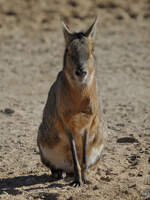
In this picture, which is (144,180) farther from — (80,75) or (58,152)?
(80,75)

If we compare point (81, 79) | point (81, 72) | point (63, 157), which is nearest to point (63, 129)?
point (63, 157)

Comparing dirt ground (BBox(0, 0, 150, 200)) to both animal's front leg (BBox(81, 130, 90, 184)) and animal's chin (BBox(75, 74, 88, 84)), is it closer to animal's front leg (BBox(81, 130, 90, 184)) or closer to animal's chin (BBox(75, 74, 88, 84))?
animal's front leg (BBox(81, 130, 90, 184))

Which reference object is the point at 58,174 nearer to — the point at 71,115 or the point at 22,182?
the point at 22,182

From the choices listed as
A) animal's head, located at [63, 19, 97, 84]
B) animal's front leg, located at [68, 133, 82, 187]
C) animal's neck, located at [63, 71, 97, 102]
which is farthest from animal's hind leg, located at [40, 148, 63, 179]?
animal's head, located at [63, 19, 97, 84]

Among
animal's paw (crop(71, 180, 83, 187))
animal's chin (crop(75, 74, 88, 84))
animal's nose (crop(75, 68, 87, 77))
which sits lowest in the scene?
animal's paw (crop(71, 180, 83, 187))

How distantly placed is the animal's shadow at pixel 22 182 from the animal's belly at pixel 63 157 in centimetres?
24

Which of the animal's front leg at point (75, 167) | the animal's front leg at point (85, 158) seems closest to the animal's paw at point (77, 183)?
the animal's front leg at point (75, 167)

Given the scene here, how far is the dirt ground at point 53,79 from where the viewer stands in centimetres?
662

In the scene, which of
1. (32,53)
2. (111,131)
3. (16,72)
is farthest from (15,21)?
(111,131)

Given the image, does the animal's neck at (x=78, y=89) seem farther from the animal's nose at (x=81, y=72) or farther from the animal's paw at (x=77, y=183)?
the animal's paw at (x=77, y=183)

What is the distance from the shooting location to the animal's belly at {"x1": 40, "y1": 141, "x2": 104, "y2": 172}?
22.0 feet

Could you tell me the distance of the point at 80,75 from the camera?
586 cm

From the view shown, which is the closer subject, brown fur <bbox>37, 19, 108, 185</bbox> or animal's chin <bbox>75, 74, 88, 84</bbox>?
animal's chin <bbox>75, 74, 88, 84</bbox>

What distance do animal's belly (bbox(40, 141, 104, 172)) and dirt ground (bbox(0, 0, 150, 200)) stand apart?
0.66 ft
